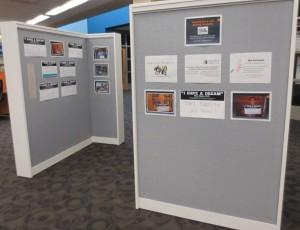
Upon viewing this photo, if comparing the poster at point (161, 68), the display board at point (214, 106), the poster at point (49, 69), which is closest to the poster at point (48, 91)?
the poster at point (49, 69)

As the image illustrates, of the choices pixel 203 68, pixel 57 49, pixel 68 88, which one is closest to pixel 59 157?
pixel 68 88

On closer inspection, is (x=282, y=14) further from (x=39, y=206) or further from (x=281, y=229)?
(x=39, y=206)

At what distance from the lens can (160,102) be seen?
6.89 feet

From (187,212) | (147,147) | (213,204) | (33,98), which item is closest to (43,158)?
(33,98)

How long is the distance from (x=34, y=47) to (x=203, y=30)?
80.7 inches

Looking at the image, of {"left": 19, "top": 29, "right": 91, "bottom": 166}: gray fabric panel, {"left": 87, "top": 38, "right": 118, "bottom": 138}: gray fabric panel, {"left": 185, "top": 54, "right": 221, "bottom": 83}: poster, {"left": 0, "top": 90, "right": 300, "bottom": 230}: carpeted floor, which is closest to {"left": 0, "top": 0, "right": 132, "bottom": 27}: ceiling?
{"left": 87, "top": 38, "right": 118, "bottom": 138}: gray fabric panel

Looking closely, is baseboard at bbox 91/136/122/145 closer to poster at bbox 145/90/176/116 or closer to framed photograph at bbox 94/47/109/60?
framed photograph at bbox 94/47/109/60

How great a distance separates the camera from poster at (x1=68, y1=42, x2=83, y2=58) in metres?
3.60

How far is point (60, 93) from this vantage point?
3.49 m

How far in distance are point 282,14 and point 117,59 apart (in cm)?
266

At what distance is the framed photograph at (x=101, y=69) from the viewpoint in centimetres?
398

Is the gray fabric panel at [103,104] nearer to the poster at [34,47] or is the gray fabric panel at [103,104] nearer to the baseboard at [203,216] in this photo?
the poster at [34,47]

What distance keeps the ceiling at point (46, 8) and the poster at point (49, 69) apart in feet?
19.1

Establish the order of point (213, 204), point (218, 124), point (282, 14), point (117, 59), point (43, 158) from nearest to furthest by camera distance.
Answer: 1. point (282, 14)
2. point (218, 124)
3. point (213, 204)
4. point (43, 158)
5. point (117, 59)
